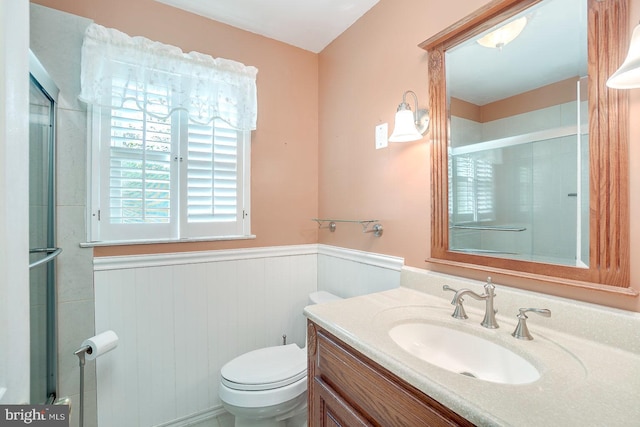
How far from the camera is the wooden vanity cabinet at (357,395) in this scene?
0.69 metres

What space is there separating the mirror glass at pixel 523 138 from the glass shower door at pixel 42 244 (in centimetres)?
174

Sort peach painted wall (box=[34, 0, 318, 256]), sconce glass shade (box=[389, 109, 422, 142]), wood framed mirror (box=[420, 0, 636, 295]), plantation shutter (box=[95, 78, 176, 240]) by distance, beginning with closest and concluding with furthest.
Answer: wood framed mirror (box=[420, 0, 636, 295]) < sconce glass shade (box=[389, 109, 422, 142]) < plantation shutter (box=[95, 78, 176, 240]) < peach painted wall (box=[34, 0, 318, 256])

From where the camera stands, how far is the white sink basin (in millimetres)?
824

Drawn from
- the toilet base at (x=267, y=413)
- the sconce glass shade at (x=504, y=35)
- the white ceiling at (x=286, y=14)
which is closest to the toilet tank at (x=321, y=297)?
the toilet base at (x=267, y=413)

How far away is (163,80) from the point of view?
1.58 metres

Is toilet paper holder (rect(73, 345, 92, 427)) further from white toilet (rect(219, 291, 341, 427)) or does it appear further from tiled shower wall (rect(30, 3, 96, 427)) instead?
white toilet (rect(219, 291, 341, 427))

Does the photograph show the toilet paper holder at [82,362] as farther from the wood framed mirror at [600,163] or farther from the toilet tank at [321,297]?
the wood framed mirror at [600,163]

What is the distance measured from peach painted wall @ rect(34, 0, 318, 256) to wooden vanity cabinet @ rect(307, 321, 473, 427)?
1.03m

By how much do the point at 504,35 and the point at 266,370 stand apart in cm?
180

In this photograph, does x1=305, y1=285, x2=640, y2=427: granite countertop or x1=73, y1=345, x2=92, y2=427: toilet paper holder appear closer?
x1=305, y1=285, x2=640, y2=427: granite countertop

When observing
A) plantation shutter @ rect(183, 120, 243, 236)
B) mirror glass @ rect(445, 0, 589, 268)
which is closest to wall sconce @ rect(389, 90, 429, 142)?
mirror glass @ rect(445, 0, 589, 268)

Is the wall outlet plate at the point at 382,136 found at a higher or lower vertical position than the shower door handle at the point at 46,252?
higher

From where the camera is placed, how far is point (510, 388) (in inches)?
24.7

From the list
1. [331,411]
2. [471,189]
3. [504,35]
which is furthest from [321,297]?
[504,35]
